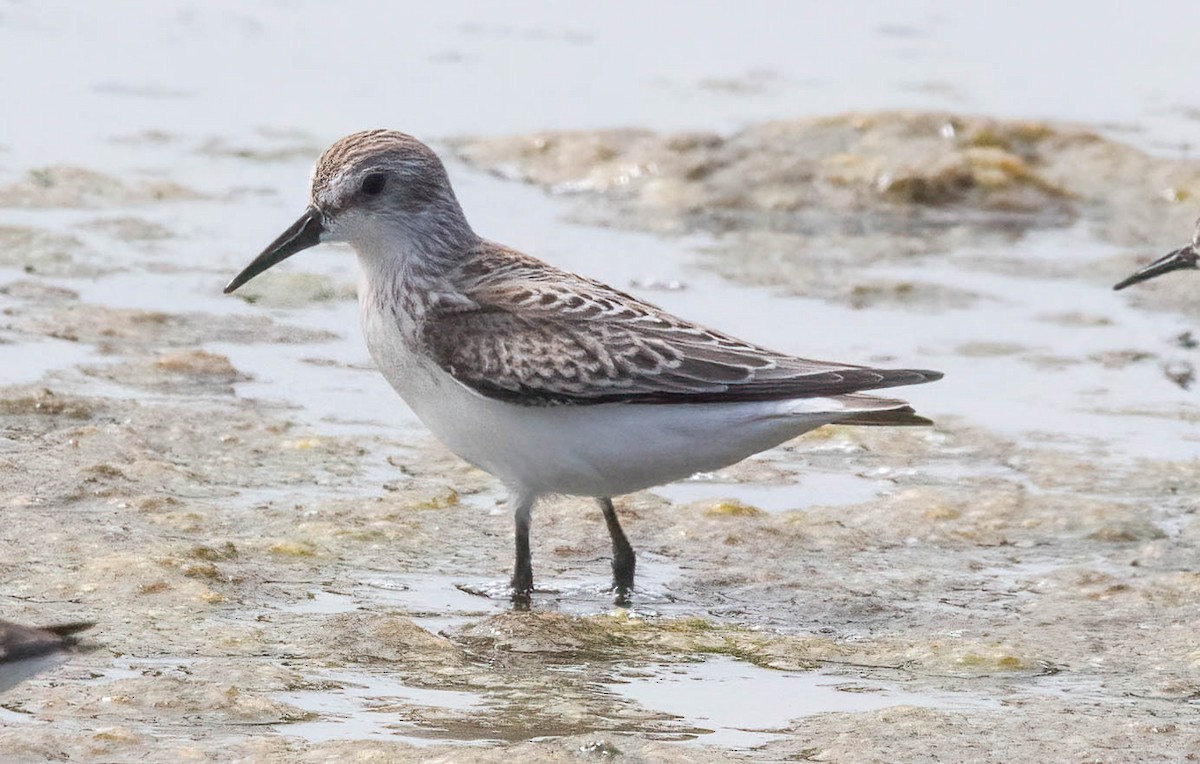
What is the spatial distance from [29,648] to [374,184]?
2.31m

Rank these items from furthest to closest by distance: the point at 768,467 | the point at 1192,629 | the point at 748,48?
the point at 748,48 → the point at 768,467 → the point at 1192,629

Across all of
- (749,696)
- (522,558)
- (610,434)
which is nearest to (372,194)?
(610,434)

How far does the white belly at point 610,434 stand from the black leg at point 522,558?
0.18ft

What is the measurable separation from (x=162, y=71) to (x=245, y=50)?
0.64 m

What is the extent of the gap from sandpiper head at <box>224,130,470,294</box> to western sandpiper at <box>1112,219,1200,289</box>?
140 inches

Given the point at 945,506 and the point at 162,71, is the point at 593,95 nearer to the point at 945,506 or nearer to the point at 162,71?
the point at 162,71

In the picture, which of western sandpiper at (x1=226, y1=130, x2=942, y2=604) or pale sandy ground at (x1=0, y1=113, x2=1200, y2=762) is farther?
western sandpiper at (x1=226, y1=130, x2=942, y2=604)

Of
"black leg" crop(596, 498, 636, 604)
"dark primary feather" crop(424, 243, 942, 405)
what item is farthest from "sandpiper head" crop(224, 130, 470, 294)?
"black leg" crop(596, 498, 636, 604)

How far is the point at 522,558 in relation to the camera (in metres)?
5.72

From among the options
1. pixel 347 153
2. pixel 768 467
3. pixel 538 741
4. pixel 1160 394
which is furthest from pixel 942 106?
pixel 538 741

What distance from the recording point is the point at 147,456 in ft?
21.4

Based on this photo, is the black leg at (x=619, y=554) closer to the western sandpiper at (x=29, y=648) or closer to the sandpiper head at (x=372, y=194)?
the sandpiper head at (x=372, y=194)

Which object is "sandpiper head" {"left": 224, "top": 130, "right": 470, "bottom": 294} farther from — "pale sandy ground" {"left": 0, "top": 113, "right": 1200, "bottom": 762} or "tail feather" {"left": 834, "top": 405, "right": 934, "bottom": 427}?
"tail feather" {"left": 834, "top": 405, "right": 934, "bottom": 427}

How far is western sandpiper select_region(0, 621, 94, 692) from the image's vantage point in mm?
4062
